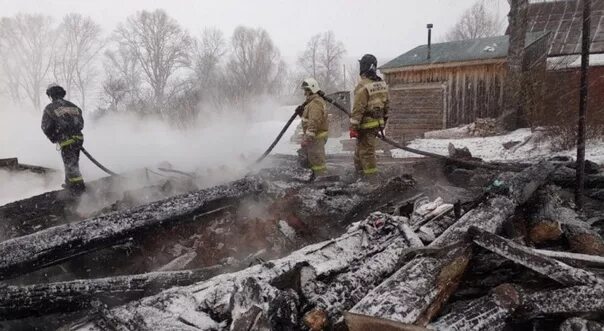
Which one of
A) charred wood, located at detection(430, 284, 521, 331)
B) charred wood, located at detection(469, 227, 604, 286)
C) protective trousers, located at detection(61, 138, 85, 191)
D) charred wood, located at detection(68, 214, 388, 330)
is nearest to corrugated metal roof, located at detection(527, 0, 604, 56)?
charred wood, located at detection(469, 227, 604, 286)

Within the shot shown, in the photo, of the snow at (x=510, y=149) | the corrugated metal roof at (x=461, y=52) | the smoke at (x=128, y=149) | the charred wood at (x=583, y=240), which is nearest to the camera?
the charred wood at (x=583, y=240)

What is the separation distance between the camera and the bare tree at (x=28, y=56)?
35.8 m

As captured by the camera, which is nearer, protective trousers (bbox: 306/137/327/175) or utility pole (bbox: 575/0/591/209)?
utility pole (bbox: 575/0/591/209)

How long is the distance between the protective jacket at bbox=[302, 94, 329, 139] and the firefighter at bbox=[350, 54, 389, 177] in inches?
20.9

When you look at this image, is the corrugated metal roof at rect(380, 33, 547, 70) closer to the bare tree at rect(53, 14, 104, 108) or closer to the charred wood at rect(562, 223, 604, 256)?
the charred wood at rect(562, 223, 604, 256)

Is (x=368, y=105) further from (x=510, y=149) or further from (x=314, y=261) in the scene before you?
(x=510, y=149)

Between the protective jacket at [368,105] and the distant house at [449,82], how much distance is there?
1101 cm

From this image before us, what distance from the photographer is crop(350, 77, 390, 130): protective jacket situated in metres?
6.06

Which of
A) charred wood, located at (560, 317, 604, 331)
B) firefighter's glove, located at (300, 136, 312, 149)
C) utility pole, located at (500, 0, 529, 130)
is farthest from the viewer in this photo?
utility pole, located at (500, 0, 529, 130)

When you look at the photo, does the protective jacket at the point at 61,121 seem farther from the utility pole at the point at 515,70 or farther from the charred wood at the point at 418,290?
the utility pole at the point at 515,70

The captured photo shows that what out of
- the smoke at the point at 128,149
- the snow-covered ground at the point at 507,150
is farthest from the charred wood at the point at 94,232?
the snow-covered ground at the point at 507,150

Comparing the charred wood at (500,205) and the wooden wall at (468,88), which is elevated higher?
the wooden wall at (468,88)

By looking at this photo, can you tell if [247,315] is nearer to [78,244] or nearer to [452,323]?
[452,323]

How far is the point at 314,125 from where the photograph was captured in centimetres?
635
